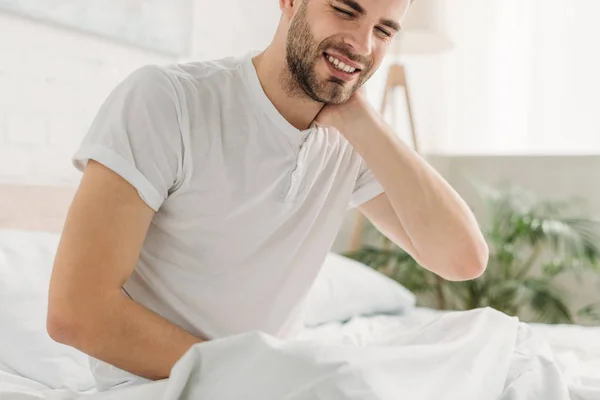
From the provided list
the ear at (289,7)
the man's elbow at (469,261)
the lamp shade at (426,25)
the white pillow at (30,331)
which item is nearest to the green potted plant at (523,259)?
the lamp shade at (426,25)

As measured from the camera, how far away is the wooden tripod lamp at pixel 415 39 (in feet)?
9.88

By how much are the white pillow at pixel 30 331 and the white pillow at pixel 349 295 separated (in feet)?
2.52

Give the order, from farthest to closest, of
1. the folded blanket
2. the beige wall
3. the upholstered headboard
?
the beige wall, the upholstered headboard, the folded blanket

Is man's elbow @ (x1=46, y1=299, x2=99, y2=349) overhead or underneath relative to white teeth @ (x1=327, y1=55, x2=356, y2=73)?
underneath

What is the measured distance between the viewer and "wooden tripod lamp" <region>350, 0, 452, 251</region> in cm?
301

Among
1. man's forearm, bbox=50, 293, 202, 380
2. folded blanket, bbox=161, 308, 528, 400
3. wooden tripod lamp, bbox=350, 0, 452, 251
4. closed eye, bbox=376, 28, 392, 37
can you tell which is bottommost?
wooden tripod lamp, bbox=350, 0, 452, 251

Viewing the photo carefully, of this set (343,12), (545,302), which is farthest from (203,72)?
(545,302)

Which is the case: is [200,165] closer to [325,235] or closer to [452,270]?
[325,235]

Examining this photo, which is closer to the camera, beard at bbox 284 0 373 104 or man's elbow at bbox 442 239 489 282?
beard at bbox 284 0 373 104

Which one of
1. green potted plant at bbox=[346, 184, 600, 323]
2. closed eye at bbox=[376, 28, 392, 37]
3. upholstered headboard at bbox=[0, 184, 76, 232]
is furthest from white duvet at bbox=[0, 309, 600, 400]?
green potted plant at bbox=[346, 184, 600, 323]

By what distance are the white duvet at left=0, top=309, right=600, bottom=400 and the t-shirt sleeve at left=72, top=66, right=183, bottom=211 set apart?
0.31m

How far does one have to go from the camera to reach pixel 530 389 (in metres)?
1.02

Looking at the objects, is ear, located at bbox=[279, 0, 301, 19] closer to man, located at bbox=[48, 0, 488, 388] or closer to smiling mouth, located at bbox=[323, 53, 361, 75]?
man, located at bbox=[48, 0, 488, 388]

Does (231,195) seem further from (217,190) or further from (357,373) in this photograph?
(357,373)
